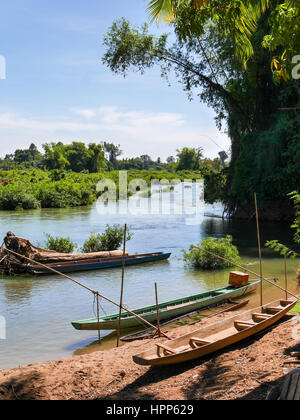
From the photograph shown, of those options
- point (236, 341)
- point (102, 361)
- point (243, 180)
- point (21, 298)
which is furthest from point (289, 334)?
point (243, 180)

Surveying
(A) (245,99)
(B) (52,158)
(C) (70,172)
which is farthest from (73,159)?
(A) (245,99)

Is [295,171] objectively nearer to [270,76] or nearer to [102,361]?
[270,76]

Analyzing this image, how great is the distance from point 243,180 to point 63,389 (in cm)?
2125

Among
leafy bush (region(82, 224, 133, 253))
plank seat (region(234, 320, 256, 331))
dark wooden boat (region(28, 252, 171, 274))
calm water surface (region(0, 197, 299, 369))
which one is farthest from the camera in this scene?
leafy bush (region(82, 224, 133, 253))

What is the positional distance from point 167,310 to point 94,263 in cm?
659

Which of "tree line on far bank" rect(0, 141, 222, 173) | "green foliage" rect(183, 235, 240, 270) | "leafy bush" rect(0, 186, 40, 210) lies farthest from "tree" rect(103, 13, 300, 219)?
"tree line on far bank" rect(0, 141, 222, 173)

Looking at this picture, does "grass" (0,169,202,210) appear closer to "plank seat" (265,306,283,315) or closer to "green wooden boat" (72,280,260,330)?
"green wooden boat" (72,280,260,330)

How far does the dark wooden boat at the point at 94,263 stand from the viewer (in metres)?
14.9

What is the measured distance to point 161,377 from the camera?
636 centimetres

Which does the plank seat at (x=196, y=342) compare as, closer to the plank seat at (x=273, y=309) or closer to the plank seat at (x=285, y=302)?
the plank seat at (x=273, y=309)

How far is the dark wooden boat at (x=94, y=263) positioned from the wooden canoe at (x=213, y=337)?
7.92 metres

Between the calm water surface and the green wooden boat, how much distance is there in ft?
1.39

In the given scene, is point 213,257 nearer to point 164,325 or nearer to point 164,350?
point 164,325

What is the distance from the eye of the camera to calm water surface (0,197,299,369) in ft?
29.4
